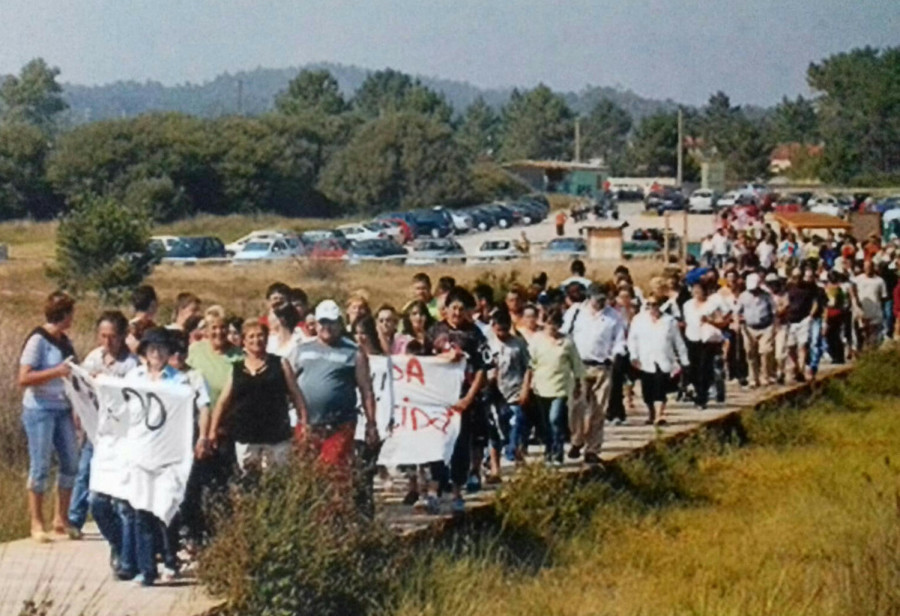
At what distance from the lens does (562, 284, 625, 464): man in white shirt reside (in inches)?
712

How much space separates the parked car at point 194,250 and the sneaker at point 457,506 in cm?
4945

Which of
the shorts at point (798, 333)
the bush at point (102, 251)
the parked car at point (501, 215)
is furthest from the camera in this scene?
the parked car at point (501, 215)

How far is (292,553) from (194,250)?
54.9 m

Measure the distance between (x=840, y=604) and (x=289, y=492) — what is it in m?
3.33

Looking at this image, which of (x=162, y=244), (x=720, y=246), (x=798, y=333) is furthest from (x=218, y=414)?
(x=162, y=244)

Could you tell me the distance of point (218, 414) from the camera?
38.6ft

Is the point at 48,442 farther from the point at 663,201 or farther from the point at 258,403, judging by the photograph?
the point at 663,201

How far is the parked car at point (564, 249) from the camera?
212 feet

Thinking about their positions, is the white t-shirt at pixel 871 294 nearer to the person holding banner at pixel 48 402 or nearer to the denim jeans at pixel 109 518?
the person holding banner at pixel 48 402

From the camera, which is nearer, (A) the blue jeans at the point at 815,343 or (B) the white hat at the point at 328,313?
(B) the white hat at the point at 328,313

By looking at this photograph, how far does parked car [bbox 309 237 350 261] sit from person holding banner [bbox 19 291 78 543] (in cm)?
4896

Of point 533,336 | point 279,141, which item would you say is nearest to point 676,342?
point 533,336

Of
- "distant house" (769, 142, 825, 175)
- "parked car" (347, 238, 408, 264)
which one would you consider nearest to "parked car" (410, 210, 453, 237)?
"parked car" (347, 238, 408, 264)

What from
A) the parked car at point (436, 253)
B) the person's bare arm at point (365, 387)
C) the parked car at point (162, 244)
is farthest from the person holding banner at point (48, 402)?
the parked car at point (436, 253)
